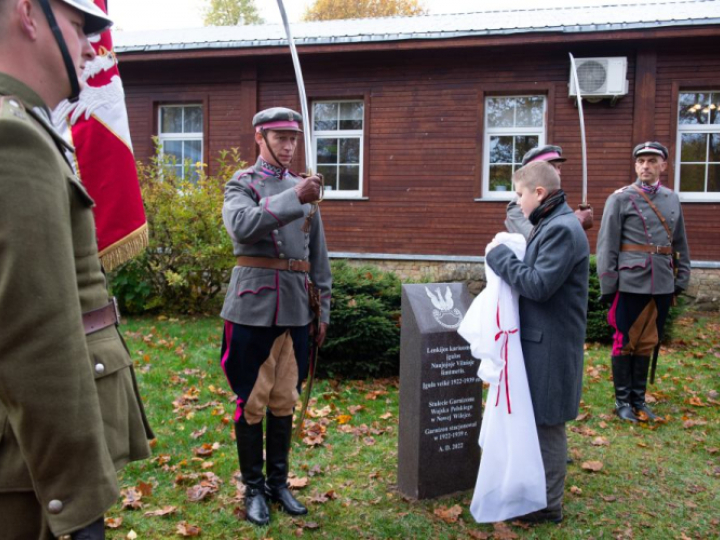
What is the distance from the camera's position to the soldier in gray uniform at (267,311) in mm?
3396

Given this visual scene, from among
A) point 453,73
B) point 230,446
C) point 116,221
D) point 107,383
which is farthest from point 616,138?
point 107,383

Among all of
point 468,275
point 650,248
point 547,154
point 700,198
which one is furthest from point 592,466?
point 700,198

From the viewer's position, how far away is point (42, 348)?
1.30 m

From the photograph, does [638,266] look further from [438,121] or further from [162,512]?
[438,121]

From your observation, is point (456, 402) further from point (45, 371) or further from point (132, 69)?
point (132, 69)

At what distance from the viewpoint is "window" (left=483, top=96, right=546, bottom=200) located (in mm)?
11297

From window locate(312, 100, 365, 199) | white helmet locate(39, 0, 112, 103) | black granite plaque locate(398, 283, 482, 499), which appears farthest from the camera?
window locate(312, 100, 365, 199)

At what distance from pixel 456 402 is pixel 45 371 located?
298cm

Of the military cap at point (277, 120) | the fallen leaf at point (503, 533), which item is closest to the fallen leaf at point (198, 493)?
the fallen leaf at point (503, 533)

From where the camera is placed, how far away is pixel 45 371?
130cm

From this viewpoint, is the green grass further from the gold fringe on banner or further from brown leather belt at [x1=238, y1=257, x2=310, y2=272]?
the gold fringe on banner

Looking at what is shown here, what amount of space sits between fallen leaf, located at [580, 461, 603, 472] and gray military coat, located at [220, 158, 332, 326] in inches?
90.4

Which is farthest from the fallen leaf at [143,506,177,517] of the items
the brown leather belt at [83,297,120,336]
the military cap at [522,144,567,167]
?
the military cap at [522,144,567,167]

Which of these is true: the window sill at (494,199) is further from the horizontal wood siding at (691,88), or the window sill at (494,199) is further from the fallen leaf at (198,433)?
the fallen leaf at (198,433)
